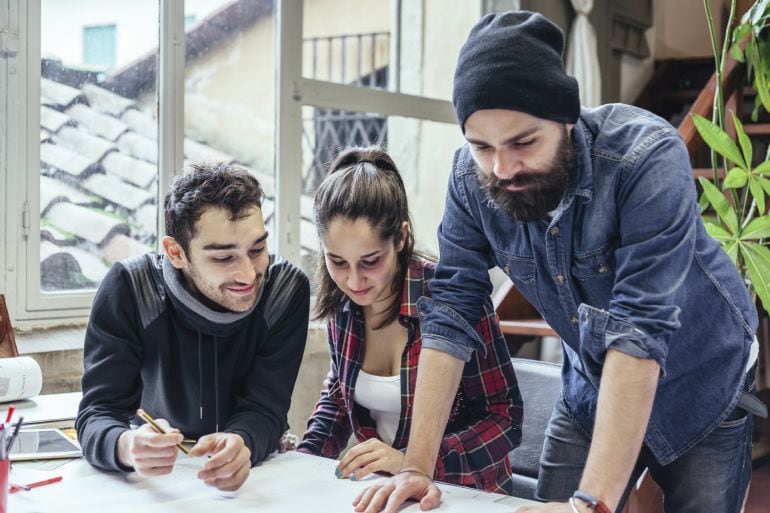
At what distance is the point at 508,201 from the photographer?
1.28 m

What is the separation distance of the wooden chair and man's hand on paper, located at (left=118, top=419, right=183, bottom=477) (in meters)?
0.85

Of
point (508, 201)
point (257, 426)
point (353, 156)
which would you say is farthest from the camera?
point (353, 156)

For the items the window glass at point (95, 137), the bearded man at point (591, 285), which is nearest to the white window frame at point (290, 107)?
the window glass at point (95, 137)

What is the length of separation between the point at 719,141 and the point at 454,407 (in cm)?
145

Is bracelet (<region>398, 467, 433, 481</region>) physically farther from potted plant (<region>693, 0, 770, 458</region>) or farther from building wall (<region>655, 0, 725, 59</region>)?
building wall (<region>655, 0, 725, 59</region>)

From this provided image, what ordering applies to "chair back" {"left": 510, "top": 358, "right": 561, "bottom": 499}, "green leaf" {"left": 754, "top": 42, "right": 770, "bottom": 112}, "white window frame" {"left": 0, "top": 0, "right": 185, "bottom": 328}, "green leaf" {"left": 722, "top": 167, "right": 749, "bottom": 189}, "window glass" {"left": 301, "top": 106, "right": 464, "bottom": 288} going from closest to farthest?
"chair back" {"left": 510, "top": 358, "right": 561, "bottom": 499} < "white window frame" {"left": 0, "top": 0, "right": 185, "bottom": 328} < "green leaf" {"left": 722, "top": 167, "right": 749, "bottom": 189} < "green leaf" {"left": 754, "top": 42, "right": 770, "bottom": 112} < "window glass" {"left": 301, "top": 106, "right": 464, "bottom": 288}

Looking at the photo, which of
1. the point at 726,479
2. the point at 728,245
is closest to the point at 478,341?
the point at 726,479

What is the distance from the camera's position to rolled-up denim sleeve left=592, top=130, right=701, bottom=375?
116 centimetres

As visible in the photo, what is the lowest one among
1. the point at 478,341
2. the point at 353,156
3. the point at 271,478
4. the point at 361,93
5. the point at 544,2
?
the point at 271,478

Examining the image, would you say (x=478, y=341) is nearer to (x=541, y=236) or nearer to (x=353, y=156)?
(x=541, y=236)

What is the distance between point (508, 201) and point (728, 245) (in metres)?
1.54

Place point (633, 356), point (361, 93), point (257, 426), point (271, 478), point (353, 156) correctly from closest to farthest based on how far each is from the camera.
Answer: point (633, 356) < point (271, 478) < point (257, 426) < point (353, 156) < point (361, 93)

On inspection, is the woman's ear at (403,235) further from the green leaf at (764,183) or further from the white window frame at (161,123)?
the green leaf at (764,183)

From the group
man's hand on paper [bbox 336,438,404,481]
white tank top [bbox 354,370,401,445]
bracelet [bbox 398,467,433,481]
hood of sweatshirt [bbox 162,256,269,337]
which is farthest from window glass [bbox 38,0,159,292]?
bracelet [bbox 398,467,433,481]
